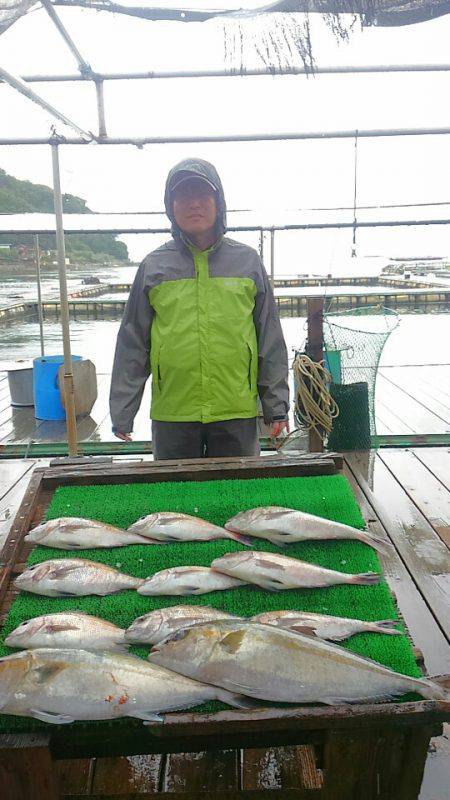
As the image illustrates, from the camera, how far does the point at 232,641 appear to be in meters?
1.41

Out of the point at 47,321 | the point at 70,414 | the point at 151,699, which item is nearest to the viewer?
the point at 151,699

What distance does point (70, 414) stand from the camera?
404 cm

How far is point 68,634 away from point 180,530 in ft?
1.86

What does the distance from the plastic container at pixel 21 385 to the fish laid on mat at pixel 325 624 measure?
570cm

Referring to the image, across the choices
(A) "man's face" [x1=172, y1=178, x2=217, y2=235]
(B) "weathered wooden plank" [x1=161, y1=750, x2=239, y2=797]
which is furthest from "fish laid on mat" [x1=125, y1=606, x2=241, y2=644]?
(A) "man's face" [x1=172, y1=178, x2=217, y2=235]

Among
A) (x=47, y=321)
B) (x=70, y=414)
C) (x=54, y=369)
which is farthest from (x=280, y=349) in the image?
(x=47, y=321)

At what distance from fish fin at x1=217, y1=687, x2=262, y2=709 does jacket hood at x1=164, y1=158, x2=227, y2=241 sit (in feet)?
6.92

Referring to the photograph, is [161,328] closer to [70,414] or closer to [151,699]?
[70,414]

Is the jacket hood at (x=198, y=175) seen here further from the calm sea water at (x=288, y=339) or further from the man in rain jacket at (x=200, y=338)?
the calm sea water at (x=288, y=339)

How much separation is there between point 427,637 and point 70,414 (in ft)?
8.80

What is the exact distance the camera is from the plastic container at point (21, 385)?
6707 millimetres

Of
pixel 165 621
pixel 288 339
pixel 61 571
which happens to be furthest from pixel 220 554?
pixel 288 339

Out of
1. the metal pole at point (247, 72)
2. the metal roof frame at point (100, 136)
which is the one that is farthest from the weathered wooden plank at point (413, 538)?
the metal pole at point (247, 72)

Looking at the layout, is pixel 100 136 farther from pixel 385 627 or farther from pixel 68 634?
pixel 385 627
